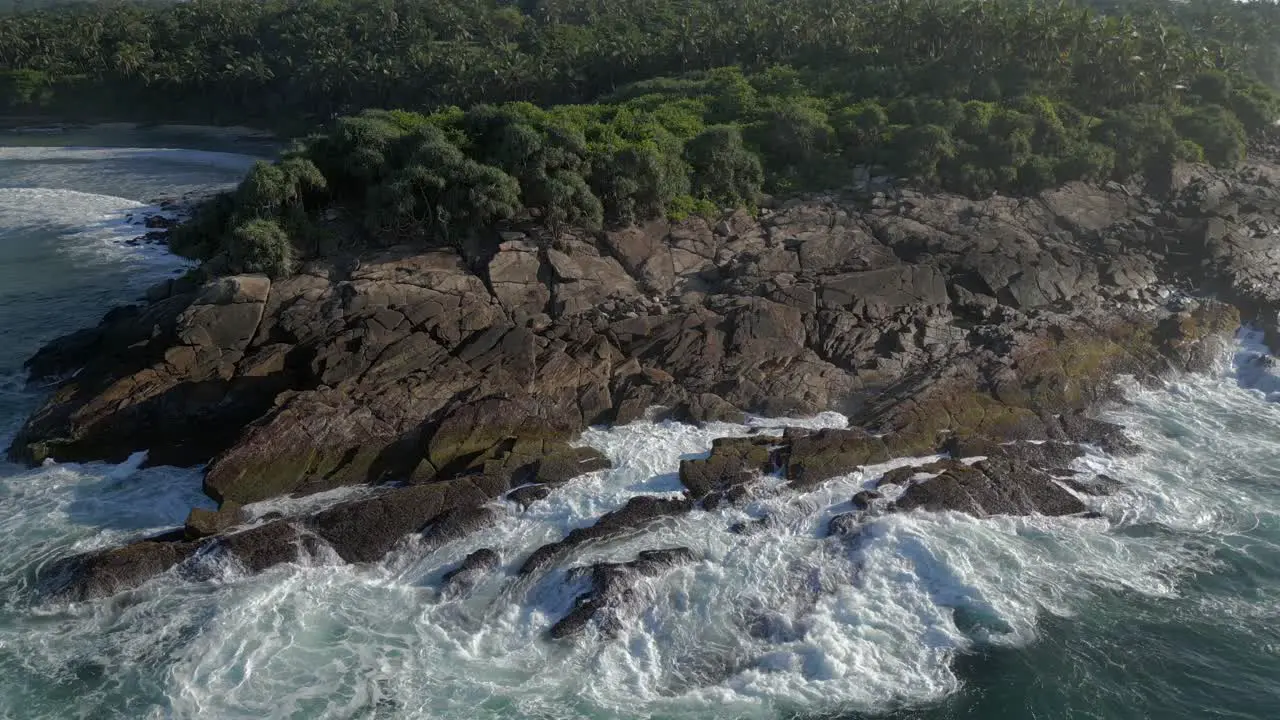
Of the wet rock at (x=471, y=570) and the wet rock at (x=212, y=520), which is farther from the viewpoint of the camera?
the wet rock at (x=212, y=520)

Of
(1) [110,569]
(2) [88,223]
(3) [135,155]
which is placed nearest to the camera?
(1) [110,569]

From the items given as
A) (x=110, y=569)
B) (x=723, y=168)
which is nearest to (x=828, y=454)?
(x=723, y=168)

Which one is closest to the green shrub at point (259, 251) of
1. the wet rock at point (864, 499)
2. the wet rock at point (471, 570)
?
the wet rock at point (471, 570)

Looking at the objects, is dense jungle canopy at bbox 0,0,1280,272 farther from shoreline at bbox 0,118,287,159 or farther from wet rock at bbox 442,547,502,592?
wet rock at bbox 442,547,502,592

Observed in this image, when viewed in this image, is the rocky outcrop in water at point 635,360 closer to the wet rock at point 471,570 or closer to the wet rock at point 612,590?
the wet rock at point 471,570

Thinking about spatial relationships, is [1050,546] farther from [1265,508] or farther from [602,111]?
[602,111]

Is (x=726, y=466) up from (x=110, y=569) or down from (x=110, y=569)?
up

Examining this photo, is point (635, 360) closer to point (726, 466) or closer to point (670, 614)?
point (726, 466)
